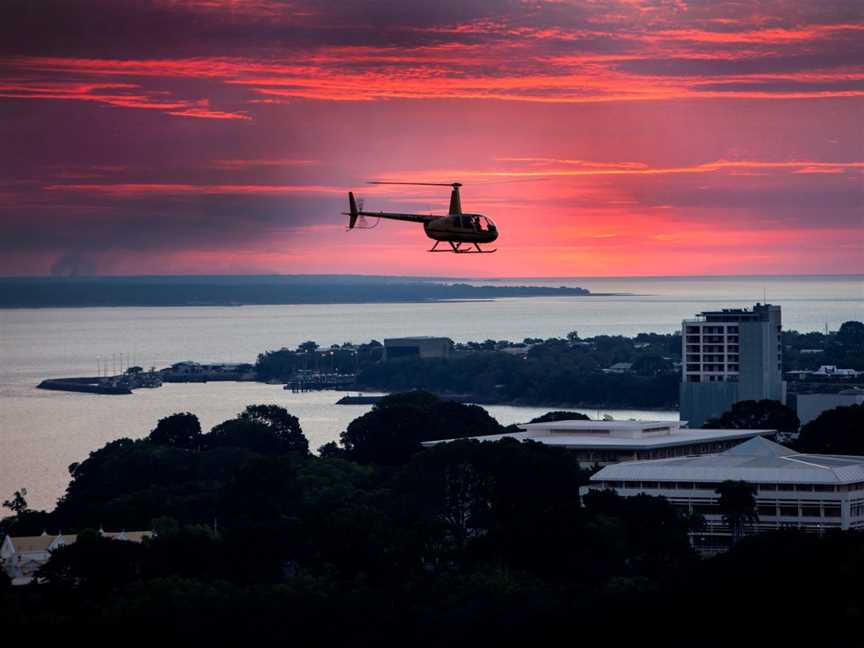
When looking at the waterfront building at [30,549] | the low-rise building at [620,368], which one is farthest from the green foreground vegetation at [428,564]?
the low-rise building at [620,368]

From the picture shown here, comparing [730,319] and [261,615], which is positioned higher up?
[730,319]

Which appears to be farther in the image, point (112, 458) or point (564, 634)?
point (112, 458)

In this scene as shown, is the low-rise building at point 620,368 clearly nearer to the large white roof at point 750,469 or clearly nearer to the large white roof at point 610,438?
the large white roof at point 610,438

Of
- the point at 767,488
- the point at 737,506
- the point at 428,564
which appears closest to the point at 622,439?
the point at 767,488

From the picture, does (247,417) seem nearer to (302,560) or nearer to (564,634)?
(302,560)

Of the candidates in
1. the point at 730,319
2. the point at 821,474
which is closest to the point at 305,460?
the point at 821,474

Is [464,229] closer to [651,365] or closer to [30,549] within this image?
[30,549]

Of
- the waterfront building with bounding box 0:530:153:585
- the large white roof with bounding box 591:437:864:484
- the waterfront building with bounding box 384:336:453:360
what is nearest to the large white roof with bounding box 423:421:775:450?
the large white roof with bounding box 591:437:864:484

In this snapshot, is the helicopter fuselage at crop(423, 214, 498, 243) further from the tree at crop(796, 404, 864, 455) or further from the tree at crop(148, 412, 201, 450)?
the tree at crop(148, 412, 201, 450)
